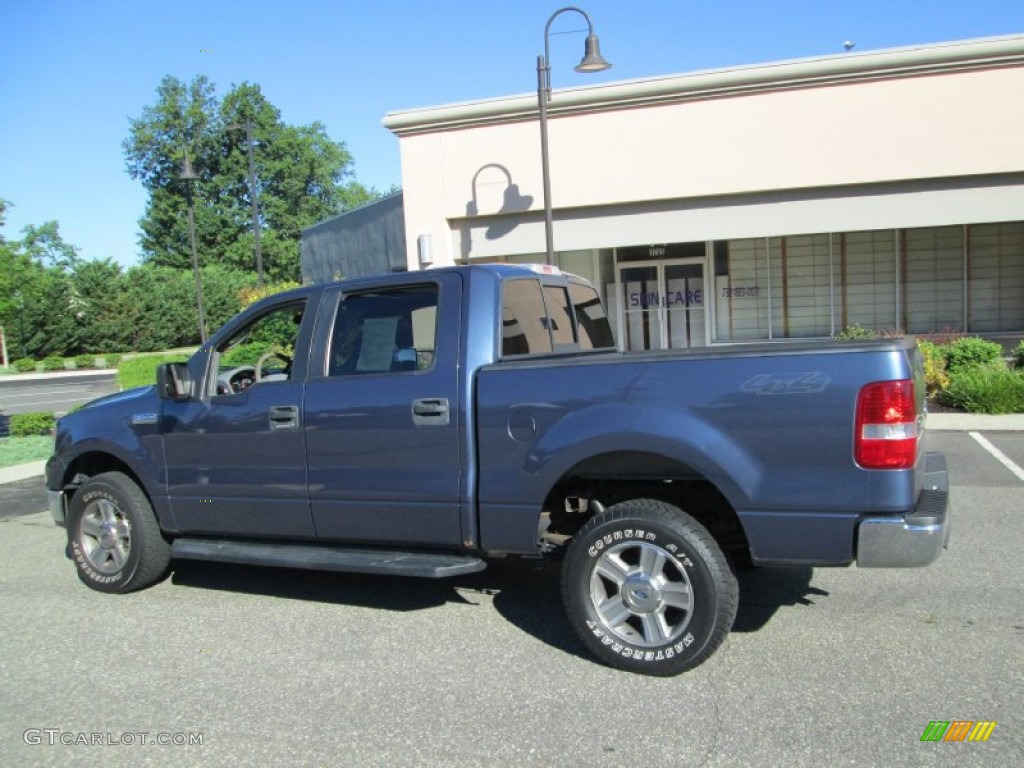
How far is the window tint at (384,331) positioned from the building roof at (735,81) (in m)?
11.3

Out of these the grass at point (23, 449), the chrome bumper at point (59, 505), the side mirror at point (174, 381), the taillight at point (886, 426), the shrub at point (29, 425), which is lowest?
the grass at point (23, 449)

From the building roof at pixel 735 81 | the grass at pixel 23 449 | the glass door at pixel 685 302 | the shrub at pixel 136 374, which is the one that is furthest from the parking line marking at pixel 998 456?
the shrub at pixel 136 374

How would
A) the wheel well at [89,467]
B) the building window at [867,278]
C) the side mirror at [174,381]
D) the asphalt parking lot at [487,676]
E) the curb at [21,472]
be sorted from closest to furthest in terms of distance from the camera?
the asphalt parking lot at [487,676] → the side mirror at [174,381] → the wheel well at [89,467] → the curb at [21,472] → the building window at [867,278]

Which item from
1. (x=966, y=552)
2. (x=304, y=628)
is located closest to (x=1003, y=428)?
(x=966, y=552)

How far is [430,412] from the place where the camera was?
14.8 feet

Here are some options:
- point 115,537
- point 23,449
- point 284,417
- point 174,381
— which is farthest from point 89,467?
point 23,449

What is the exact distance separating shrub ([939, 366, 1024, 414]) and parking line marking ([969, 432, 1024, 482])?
5.56ft

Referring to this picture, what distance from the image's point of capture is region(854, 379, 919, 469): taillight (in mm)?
3578

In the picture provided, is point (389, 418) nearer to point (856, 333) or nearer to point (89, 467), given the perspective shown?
point (89, 467)

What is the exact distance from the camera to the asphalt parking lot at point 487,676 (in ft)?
11.3

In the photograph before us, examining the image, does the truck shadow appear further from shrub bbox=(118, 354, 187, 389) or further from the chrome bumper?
shrub bbox=(118, 354, 187, 389)

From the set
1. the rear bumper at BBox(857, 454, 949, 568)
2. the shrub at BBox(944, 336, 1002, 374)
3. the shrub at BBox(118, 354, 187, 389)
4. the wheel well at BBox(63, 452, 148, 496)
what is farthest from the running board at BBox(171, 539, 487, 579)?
the shrub at BBox(118, 354, 187, 389)

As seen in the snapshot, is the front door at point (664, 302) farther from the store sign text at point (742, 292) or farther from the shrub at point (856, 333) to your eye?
the shrub at point (856, 333)

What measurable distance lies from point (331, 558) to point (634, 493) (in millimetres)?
1748
